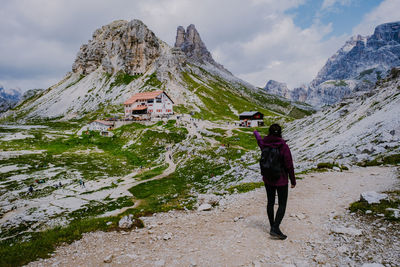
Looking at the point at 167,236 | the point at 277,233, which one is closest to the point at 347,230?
the point at 277,233

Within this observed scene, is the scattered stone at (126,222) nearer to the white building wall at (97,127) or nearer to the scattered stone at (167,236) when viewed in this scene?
the scattered stone at (167,236)

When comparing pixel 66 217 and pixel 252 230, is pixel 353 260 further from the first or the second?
pixel 66 217

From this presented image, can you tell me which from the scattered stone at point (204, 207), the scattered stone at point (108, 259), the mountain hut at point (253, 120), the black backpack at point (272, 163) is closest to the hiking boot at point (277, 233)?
the black backpack at point (272, 163)

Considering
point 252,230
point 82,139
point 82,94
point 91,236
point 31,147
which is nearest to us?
point 252,230

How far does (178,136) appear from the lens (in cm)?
8394

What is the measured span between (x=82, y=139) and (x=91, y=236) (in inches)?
3748

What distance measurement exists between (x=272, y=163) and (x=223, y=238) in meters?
4.40

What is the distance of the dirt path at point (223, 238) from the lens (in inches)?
331

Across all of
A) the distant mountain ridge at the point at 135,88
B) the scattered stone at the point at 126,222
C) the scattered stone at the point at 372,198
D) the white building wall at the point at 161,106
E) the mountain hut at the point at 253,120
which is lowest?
the scattered stone at the point at 126,222

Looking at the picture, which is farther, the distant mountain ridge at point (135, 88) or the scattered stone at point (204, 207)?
the distant mountain ridge at point (135, 88)

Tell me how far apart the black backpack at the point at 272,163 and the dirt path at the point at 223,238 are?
2942 mm

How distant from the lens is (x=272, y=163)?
28.5 ft

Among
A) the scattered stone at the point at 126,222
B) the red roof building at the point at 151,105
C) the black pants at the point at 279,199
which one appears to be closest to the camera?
the black pants at the point at 279,199

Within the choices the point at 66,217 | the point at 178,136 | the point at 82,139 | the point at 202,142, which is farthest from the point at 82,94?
the point at 66,217
